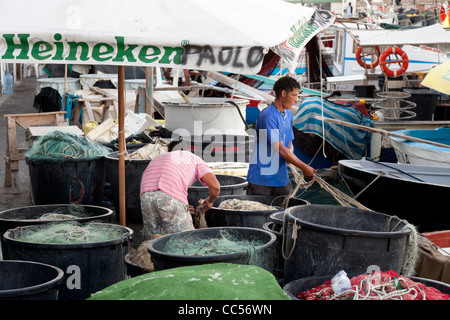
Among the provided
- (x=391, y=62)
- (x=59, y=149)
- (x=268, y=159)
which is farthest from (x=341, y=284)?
(x=391, y=62)

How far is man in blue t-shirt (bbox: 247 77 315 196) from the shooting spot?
587 cm

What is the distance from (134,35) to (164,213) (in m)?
1.72

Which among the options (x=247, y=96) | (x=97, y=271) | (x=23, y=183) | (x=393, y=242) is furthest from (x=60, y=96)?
(x=393, y=242)

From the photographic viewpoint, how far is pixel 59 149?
7129mm

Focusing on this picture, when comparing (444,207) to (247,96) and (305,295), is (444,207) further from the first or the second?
(247,96)

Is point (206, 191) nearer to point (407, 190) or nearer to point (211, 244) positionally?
point (211, 244)

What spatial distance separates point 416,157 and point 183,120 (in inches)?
150

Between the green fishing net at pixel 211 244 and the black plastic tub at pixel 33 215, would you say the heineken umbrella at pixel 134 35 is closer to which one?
the green fishing net at pixel 211 244

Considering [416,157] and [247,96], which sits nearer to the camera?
[416,157]

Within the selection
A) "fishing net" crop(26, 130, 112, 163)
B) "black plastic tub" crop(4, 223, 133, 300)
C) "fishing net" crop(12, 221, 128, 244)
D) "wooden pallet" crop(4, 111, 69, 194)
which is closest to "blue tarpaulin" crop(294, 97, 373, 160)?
"wooden pallet" crop(4, 111, 69, 194)

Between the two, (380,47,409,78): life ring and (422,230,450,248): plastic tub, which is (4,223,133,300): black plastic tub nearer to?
(422,230,450,248): plastic tub

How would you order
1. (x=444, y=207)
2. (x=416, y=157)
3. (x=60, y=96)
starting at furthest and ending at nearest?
(x=60, y=96), (x=416, y=157), (x=444, y=207)

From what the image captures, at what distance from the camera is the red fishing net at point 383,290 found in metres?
3.28

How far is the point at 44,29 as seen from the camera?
3.83 metres
